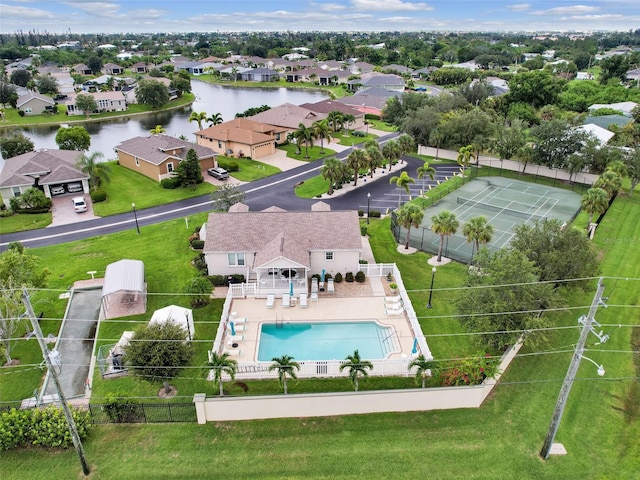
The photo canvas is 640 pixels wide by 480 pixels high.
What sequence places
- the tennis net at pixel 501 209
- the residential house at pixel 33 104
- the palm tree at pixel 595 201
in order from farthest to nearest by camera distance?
the residential house at pixel 33 104, the tennis net at pixel 501 209, the palm tree at pixel 595 201

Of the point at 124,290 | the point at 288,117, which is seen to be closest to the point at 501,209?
the point at 124,290

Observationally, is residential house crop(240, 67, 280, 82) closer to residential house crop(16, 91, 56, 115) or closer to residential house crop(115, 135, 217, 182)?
residential house crop(16, 91, 56, 115)

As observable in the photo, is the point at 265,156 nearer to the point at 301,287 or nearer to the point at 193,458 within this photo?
the point at 301,287

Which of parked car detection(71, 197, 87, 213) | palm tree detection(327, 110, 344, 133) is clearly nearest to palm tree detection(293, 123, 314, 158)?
palm tree detection(327, 110, 344, 133)

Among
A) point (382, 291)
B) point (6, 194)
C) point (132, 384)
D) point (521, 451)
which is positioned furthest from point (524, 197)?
point (6, 194)

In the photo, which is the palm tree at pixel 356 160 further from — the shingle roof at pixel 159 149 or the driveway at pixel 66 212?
the driveway at pixel 66 212

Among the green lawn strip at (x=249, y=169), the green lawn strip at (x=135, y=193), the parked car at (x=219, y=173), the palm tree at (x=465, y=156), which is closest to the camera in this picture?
the green lawn strip at (x=135, y=193)

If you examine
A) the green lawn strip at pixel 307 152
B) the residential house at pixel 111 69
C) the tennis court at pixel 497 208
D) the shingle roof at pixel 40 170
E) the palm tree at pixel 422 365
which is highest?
the residential house at pixel 111 69

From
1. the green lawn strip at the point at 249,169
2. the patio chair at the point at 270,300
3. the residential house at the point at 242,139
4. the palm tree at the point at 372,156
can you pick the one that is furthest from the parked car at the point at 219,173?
the patio chair at the point at 270,300
